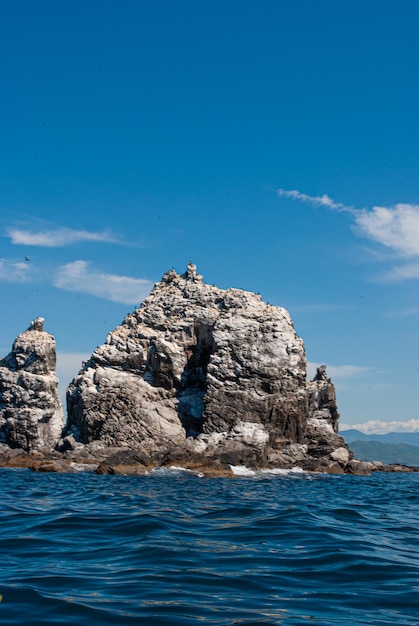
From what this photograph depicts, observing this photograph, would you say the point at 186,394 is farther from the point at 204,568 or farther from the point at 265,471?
the point at 204,568

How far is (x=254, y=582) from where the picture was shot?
851 cm

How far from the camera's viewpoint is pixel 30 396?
73.7 meters

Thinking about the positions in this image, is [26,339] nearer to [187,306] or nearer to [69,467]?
[187,306]

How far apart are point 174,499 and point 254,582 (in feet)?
47.7

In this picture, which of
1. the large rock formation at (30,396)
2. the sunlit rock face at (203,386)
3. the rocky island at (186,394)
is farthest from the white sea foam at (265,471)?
the large rock formation at (30,396)

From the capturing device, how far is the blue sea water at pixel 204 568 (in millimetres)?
6938

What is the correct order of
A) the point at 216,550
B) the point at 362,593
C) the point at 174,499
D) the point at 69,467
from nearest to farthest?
the point at 362,593 < the point at 216,550 < the point at 174,499 < the point at 69,467

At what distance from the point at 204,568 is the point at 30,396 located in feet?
225

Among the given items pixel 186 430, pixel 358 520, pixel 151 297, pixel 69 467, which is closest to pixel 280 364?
pixel 186 430

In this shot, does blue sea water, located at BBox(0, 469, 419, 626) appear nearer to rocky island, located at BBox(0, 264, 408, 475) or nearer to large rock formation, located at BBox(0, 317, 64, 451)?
rocky island, located at BBox(0, 264, 408, 475)

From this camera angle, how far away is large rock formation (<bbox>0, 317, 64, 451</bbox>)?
237 ft

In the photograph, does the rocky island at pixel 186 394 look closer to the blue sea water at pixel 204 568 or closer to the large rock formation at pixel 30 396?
the large rock formation at pixel 30 396

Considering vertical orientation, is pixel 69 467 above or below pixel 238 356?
below

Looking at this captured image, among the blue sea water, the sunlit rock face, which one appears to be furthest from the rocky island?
the blue sea water
